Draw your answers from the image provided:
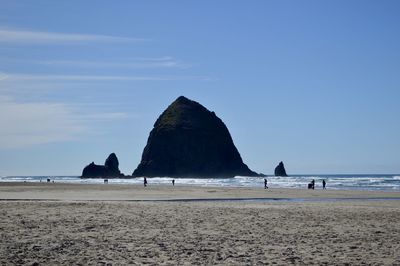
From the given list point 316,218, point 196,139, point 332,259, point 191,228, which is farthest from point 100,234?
point 196,139

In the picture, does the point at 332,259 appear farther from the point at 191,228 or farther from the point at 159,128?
the point at 159,128

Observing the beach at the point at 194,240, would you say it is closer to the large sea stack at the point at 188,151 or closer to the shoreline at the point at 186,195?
the shoreline at the point at 186,195

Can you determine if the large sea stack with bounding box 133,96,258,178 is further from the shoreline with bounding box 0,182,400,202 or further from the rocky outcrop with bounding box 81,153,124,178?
the shoreline with bounding box 0,182,400,202

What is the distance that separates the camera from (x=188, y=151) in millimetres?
192750

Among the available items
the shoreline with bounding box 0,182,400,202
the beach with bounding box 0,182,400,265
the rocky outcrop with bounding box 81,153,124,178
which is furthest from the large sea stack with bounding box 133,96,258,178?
the beach with bounding box 0,182,400,265

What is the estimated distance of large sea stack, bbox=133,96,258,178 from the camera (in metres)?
189

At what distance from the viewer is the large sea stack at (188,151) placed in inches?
7446

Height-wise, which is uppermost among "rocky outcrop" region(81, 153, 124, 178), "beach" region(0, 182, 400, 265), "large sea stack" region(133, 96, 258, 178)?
"large sea stack" region(133, 96, 258, 178)

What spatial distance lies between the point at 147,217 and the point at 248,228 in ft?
17.3

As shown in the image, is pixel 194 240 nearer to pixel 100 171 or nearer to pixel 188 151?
pixel 188 151

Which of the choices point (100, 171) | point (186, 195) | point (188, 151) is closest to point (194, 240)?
point (186, 195)

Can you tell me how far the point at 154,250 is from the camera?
12648mm

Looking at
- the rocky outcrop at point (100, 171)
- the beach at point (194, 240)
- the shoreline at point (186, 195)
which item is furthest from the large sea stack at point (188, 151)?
the beach at point (194, 240)

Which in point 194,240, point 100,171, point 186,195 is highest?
point 100,171
